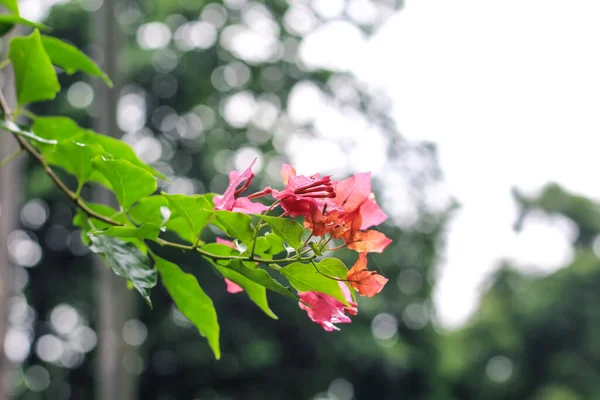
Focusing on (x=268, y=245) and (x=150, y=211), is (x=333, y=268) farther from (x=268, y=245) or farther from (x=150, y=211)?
(x=150, y=211)

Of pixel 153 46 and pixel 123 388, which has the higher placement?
pixel 153 46

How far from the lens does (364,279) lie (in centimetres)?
42

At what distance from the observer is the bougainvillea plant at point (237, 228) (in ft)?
1.37

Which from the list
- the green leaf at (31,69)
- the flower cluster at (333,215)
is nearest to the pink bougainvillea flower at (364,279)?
the flower cluster at (333,215)

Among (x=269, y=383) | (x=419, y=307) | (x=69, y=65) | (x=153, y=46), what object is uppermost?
(x=69, y=65)

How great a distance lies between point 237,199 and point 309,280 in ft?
0.28

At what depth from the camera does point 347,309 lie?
0.45 meters

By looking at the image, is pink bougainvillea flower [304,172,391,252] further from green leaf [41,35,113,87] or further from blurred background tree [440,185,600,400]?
blurred background tree [440,185,600,400]

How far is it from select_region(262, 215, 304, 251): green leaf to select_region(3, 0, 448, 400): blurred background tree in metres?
7.02

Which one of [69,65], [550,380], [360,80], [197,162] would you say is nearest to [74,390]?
[197,162]

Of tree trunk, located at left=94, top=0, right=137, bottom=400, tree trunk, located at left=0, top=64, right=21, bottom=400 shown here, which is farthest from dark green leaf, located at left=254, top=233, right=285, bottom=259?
tree trunk, located at left=94, top=0, right=137, bottom=400

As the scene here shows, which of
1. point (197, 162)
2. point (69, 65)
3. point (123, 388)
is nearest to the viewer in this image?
point (69, 65)

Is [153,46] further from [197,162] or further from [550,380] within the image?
[550,380]

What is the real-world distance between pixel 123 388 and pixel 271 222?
14.9 feet
